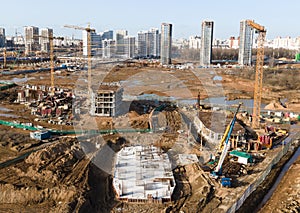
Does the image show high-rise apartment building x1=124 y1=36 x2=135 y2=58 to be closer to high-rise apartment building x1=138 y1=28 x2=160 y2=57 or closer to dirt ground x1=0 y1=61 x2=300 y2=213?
high-rise apartment building x1=138 y1=28 x2=160 y2=57

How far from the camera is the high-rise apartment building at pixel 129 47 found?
46.6 m

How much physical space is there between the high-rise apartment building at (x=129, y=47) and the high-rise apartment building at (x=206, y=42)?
12.3 metres

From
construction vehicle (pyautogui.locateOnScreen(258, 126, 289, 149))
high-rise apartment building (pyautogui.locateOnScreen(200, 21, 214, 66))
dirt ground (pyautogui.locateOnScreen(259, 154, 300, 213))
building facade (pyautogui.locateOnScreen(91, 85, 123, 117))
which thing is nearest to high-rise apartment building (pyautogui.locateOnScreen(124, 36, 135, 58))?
high-rise apartment building (pyautogui.locateOnScreen(200, 21, 214, 66))

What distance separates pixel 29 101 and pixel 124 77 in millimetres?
12180

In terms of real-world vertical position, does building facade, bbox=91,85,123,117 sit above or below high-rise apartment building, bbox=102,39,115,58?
below

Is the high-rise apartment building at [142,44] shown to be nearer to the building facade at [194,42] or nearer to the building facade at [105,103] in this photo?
the building facade at [194,42]

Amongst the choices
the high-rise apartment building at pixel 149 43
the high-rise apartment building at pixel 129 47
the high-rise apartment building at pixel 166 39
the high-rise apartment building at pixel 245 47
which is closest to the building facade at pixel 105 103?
the high-rise apartment building at pixel 245 47

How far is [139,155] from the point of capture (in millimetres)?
8328

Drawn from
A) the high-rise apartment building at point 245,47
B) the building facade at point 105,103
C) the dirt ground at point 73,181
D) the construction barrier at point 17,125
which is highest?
the high-rise apartment building at point 245,47

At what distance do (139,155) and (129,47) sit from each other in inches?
1581

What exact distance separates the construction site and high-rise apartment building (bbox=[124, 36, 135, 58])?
31.7 m

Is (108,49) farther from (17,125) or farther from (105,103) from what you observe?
(17,125)

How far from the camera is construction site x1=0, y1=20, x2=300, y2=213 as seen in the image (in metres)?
6.26

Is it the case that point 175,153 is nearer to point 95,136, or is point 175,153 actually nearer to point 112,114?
point 95,136
